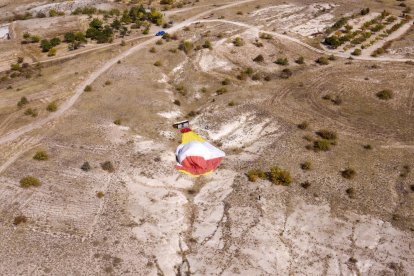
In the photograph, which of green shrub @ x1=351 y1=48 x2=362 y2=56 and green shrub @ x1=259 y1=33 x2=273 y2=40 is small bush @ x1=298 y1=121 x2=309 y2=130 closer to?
green shrub @ x1=351 y1=48 x2=362 y2=56

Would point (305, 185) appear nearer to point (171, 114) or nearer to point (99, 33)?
point (171, 114)

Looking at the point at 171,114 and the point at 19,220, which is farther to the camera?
the point at 171,114

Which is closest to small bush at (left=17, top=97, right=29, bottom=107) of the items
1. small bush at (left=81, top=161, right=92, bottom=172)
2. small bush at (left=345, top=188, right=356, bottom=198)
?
small bush at (left=81, top=161, right=92, bottom=172)

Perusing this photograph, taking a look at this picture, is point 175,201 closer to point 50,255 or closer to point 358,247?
point 50,255

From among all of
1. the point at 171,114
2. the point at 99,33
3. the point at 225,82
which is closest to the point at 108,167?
the point at 171,114

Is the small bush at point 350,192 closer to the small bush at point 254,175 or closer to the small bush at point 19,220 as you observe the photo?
the small bush at point 254,175

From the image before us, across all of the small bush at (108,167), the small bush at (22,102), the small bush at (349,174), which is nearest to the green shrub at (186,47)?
the small bush at (22,102)
